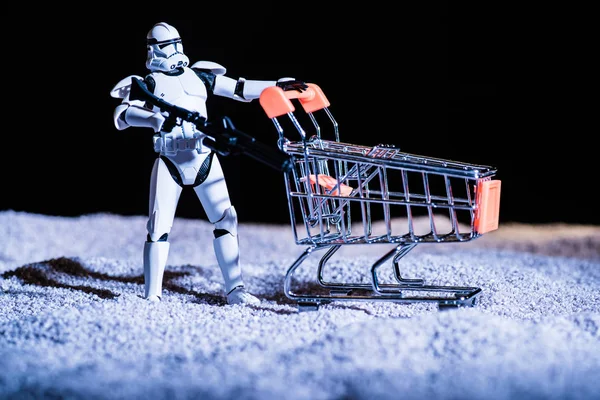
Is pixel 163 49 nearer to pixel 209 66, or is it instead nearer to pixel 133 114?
pixel 209 66

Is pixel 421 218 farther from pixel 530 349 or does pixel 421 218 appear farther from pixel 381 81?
pixel 530 349

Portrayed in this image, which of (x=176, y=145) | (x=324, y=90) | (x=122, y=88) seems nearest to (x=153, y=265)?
(x=176, y=145)

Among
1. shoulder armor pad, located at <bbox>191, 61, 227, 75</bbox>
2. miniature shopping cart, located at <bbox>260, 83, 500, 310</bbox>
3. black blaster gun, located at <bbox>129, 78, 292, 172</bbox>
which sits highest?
shoulder armor pad, located at <bbox>191, 61, 227, 75</bbox>

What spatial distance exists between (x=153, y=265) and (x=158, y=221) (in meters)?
0.20

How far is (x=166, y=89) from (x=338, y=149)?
78 cm

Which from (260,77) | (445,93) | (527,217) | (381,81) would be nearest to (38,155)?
(260,77)

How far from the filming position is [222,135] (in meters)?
2.78

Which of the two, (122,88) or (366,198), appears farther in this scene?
(122,88)

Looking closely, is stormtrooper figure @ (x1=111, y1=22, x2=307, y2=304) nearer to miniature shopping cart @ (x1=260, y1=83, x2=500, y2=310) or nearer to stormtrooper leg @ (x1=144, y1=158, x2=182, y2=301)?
stormtrooper leg @ (x1=144, y1=158, x2=182, y2=301)

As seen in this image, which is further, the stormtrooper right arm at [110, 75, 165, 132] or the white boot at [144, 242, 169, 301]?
the white boot at [144, 242, 169, 301]

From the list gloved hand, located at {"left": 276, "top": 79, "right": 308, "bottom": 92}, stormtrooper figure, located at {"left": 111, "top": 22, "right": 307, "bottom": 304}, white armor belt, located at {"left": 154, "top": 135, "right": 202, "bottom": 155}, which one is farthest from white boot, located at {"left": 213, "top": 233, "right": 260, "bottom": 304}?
gloved hand, located at {"left": 276, "top": 79, "right": 308, "bottom": 92}

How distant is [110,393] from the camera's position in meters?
1.90

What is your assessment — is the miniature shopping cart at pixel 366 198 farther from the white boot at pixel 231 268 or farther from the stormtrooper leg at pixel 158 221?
the stormtrooper leg at pixel 158 221

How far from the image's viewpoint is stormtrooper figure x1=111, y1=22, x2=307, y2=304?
9.92 ft
